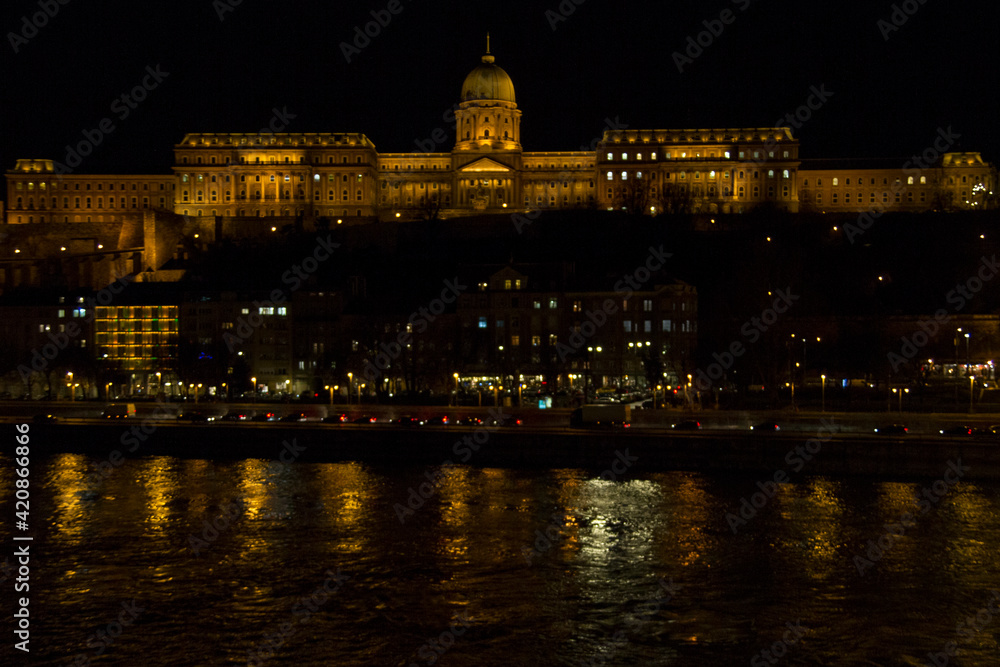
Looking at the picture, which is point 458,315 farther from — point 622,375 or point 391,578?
point 391,578

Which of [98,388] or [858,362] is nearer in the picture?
[858,362]

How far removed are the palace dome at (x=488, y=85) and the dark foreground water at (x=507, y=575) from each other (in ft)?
212

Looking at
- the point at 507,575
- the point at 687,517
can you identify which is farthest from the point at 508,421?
the point at 507,575

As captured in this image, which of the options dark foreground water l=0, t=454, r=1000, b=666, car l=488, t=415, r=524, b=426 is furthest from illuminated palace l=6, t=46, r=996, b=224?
dark foreground water l=0, t=454, r=1000, b=666

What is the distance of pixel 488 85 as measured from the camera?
90.2m

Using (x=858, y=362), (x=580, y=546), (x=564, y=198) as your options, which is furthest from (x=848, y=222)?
(x=580, y=546)

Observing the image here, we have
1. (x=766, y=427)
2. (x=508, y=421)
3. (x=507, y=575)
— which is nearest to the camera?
(x=507, y=575)

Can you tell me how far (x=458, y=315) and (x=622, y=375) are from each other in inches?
317

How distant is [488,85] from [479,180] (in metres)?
9.88

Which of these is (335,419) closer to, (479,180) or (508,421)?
(508,421)

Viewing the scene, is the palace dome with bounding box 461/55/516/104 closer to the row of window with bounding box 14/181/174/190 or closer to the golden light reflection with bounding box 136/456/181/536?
the row of window with bounding box 14/181/174/190

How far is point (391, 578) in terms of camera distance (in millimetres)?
20203

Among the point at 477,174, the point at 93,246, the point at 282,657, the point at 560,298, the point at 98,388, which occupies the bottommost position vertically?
the point at 282,657

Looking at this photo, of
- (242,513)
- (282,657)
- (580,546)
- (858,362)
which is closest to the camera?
(282,657)
